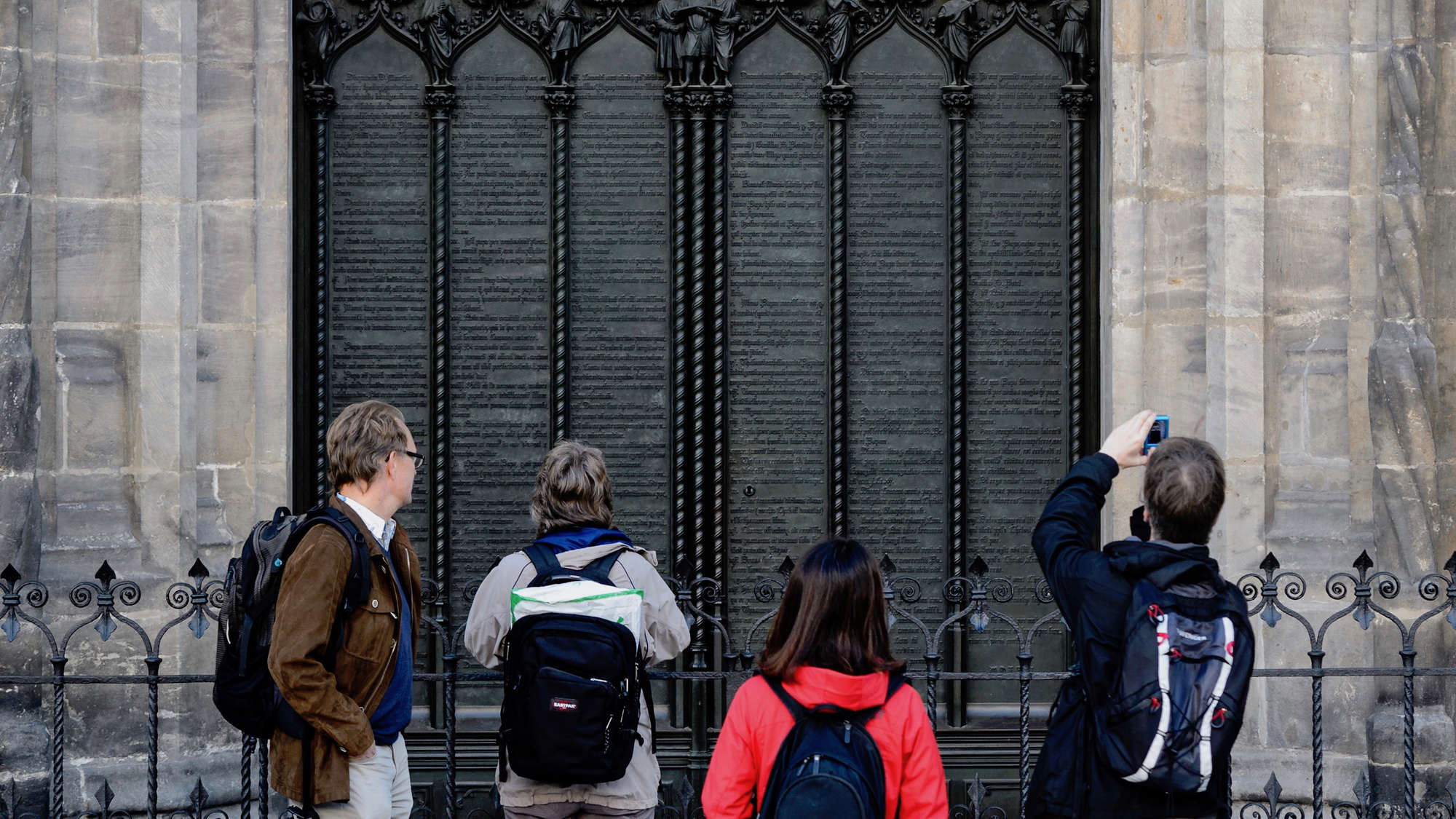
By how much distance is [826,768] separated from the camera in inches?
129

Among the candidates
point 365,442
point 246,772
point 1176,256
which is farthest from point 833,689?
point 1176,256

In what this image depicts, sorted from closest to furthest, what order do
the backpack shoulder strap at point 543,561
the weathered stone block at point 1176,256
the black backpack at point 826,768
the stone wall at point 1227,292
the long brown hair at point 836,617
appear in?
the black backpack at point 826,768, the long brown hair at point 836,617, the backpack shoulder strap at point 543,561, the stone wall at point 1227,292, the weathered stone block at point 1176,256

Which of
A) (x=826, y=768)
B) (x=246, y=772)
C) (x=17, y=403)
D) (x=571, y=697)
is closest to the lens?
(x=826, y=768)

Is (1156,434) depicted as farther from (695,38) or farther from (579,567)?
(695,38)

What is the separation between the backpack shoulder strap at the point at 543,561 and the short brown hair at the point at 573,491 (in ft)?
0.28

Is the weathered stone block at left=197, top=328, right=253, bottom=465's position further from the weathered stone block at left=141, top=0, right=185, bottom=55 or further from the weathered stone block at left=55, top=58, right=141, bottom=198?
the weathered stone block at left=141, top=0, right=185, bottom=55

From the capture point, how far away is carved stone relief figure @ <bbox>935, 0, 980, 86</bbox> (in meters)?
7.91

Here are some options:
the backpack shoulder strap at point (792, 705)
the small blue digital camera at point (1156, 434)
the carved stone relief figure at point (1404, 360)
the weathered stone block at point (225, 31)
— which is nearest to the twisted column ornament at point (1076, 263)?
the carved stone relief figure at point (1404, 360)

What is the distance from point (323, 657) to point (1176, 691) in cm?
219

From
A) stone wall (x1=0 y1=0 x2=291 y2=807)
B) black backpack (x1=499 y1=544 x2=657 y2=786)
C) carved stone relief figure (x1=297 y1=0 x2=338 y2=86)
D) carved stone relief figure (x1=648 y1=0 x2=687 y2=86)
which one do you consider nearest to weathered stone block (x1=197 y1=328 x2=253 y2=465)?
stone wall (x1=0 y1=0 x2=291 y2=807)

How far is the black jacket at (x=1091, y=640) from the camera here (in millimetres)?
3625

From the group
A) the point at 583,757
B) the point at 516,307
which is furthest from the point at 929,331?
the point at 583,757

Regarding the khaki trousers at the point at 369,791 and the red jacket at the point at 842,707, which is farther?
the khaki trousers at the point at 369,791

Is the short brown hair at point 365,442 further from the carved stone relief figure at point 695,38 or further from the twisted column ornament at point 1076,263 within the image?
the twisted column ornament at point 1076,263
